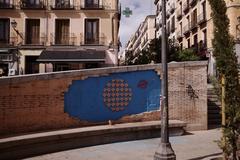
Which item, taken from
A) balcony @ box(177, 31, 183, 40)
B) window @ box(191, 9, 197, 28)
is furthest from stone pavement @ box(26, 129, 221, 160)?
balcony @ box(177, 31, 183, 40)

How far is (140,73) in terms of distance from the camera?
1407 cm

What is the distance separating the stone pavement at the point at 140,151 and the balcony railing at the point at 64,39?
1934 cm

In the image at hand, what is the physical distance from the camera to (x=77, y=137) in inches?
448

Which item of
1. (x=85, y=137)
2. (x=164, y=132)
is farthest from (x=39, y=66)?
(x=164, y=132)

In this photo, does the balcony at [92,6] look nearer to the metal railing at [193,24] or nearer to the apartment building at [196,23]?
the apartment building at [196,23]

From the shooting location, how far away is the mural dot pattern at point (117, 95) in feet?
44.2

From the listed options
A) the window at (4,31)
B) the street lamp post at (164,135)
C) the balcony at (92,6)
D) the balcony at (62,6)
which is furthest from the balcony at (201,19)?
the street lamp post at (164,135)

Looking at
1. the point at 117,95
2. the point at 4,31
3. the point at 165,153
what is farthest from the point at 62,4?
the point at 165,153

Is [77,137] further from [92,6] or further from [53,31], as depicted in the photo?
[92,6]

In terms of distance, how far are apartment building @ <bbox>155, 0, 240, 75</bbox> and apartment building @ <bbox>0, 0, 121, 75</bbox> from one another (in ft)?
27.3

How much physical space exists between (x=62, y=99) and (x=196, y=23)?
98.7 ft

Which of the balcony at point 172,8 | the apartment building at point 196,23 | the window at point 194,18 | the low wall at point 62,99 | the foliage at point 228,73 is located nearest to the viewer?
the foliage at point 228,73

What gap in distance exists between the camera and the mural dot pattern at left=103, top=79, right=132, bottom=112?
13461 mm

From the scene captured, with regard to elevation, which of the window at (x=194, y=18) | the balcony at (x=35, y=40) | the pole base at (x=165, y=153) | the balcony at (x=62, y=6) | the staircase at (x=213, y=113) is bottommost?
the pole base at (x=165, y=153)
